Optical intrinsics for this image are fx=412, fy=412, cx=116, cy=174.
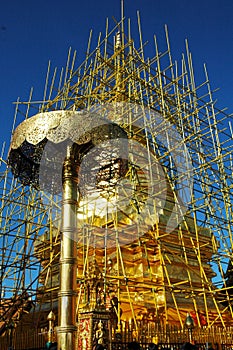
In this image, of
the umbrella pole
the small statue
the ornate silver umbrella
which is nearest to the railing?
the small statue

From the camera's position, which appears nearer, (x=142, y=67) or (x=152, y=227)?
(x=152, y=227)

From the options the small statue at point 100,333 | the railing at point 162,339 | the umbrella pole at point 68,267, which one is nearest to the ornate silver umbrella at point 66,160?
the umbrella pole at point 68,267

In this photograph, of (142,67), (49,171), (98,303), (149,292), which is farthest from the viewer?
(142,67)

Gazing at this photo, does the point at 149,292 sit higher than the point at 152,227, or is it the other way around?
the point at 152,227

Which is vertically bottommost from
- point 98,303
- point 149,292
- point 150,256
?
point 98,303

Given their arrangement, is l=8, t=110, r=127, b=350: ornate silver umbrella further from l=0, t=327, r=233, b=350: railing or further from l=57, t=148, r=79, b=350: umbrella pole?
l=0, t=327, r=233, b=350: railing

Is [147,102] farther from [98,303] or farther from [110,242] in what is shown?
[98,303]

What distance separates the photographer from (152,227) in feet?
45.3

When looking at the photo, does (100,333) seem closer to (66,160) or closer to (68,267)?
(68,267)

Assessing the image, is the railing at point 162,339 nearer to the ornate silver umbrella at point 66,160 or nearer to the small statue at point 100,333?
the small statue at point 100,333

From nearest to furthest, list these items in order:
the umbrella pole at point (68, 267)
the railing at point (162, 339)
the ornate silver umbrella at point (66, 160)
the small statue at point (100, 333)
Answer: the umbrella pole at point (68, 267), the ornate silver umbrella at point (66, 160), the small statue at point (100, 333), the railing at point (162, 339)

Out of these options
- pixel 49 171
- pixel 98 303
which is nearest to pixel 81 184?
pixel 49 171

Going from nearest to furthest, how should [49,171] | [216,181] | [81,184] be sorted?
[49,171] → [81,184] → [216,181]

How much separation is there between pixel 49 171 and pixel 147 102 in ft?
31.8
